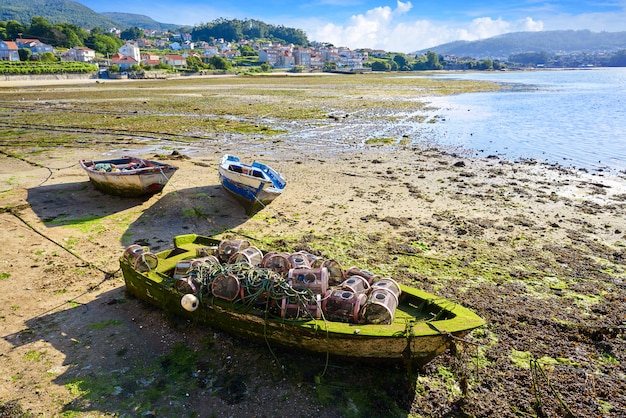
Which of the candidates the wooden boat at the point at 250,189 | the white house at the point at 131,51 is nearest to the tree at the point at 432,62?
the white house at the point at 131,51

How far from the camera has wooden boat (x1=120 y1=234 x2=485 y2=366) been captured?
19.1ft

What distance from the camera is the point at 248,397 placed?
5895 mm

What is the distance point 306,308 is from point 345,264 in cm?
369

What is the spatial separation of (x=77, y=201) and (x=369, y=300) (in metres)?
11.8

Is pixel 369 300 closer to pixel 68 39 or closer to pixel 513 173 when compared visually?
pixel 513 173

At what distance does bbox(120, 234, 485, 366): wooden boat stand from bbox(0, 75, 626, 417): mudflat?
Result: 42 centimetres

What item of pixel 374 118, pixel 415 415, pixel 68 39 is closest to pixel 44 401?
pixel 415 415

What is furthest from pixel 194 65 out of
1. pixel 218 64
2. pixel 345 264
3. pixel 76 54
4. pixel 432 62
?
pixel 432 62

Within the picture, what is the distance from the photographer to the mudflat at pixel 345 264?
19.5 ft

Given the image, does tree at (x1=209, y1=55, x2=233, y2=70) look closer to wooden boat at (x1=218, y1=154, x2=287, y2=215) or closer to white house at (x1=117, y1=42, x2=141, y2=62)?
white house at (x1=117, y1=42, x2=141, y2=62)

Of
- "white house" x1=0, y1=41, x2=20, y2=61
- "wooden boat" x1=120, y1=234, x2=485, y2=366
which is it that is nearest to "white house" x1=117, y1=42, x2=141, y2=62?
"white house" x1=0, y1=41, x2=20, y2=61

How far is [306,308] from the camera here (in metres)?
6.23

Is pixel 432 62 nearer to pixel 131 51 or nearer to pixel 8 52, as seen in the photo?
pixel 131 51

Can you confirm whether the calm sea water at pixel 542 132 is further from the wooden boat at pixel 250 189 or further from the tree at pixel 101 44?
the tree at pixel 101 44
